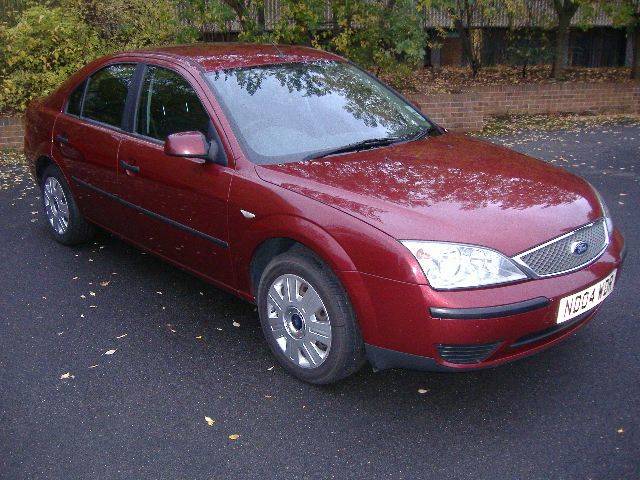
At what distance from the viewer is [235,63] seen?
189 inches

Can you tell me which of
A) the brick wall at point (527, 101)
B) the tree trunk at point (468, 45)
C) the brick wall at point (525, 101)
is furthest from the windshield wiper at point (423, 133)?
the tree trunk at point (468, 45)

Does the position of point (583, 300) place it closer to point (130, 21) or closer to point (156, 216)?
point (156, 216)

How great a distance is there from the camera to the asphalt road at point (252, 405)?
3.28 m

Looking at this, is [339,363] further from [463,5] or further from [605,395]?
Answer: [463,5]

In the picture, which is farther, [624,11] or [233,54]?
[624,11]

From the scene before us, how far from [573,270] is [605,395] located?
2.30 ft

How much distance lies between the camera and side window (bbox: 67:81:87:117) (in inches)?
229

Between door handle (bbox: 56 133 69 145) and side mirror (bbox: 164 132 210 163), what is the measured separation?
1946 mm

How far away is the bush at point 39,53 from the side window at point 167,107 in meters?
7.41

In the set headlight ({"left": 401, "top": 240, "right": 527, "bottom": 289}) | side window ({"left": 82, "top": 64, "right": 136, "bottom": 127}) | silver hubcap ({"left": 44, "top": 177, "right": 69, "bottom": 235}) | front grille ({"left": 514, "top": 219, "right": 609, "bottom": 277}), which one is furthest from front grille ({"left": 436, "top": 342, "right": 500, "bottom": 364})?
silver hubcap ({"left": 44, "top": 177, "right": 69, "bottom": 235})

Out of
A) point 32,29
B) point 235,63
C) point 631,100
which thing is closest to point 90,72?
point 235,63

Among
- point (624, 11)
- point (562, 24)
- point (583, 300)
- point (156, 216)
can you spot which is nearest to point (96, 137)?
point (156, 216)

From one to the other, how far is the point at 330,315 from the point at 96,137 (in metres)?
2.62

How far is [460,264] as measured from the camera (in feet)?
10.9
